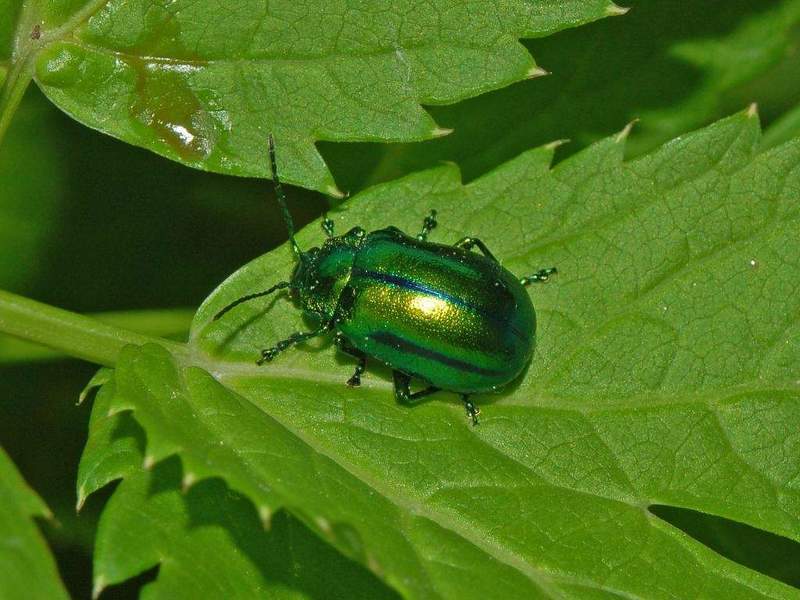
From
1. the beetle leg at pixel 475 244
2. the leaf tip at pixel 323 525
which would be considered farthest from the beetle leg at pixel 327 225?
the leaf tip at pixel 323 525

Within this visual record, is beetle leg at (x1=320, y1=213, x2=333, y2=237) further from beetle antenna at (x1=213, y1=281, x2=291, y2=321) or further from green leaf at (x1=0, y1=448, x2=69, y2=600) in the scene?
green leaf at (x1=0, y1=448, x2=69, y2=600)

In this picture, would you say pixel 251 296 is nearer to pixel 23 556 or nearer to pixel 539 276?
pixel 539 276

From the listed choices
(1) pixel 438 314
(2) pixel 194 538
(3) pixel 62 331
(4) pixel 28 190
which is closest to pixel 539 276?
(1) pixel 438 314

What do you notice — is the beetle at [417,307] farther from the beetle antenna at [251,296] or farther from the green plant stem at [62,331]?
the green plant stem at [62,331]

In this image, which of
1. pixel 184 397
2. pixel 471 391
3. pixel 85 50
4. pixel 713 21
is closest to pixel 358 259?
pixel 471 391

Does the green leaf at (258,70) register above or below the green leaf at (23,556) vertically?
above
